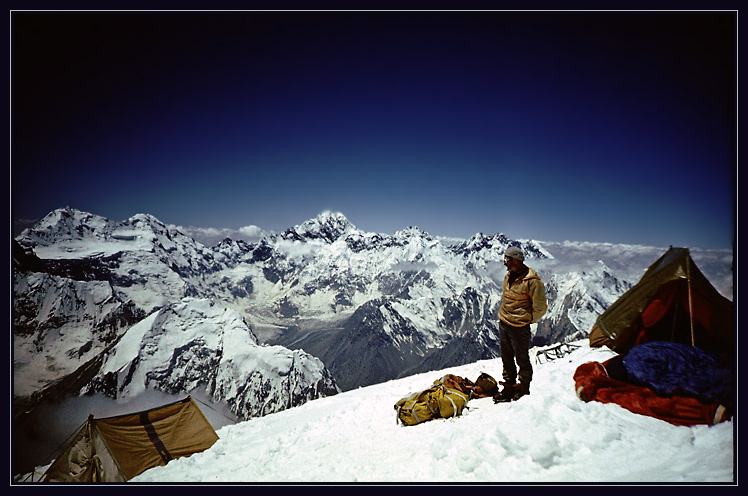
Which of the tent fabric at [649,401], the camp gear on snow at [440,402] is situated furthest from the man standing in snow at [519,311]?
the tent fabric at [649,401]

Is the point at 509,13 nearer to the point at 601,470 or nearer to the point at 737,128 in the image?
the point at 737,128

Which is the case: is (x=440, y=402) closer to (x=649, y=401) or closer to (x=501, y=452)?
(x=501, y=452)

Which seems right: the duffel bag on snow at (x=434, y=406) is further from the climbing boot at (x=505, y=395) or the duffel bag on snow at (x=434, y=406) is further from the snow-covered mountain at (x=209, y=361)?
the snow-covered mountain at (x=209, y=361)

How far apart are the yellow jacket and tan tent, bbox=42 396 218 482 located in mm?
4580

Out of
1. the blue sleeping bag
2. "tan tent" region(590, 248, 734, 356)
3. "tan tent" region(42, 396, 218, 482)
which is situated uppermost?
"tan tent" region(590, 248, 734, 356)

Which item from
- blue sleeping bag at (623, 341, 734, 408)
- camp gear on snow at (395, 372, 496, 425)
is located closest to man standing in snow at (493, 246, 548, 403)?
camp gear on snow at (395, 372, 496, 425)

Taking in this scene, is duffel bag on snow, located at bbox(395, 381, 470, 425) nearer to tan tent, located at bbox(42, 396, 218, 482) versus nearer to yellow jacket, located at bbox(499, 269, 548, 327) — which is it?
yellow jacket, located at bbox(499, 269, 548, 327)

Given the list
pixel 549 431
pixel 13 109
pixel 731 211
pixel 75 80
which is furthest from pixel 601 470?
pixel 75 80

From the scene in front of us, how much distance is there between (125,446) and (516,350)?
5422 millimetres

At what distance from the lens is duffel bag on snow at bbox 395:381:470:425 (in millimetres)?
3721

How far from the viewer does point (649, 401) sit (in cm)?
307

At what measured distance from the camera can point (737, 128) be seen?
3527 millimetres

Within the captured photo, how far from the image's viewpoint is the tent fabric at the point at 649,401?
9.58ft

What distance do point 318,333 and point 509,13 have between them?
20403 centimetres
